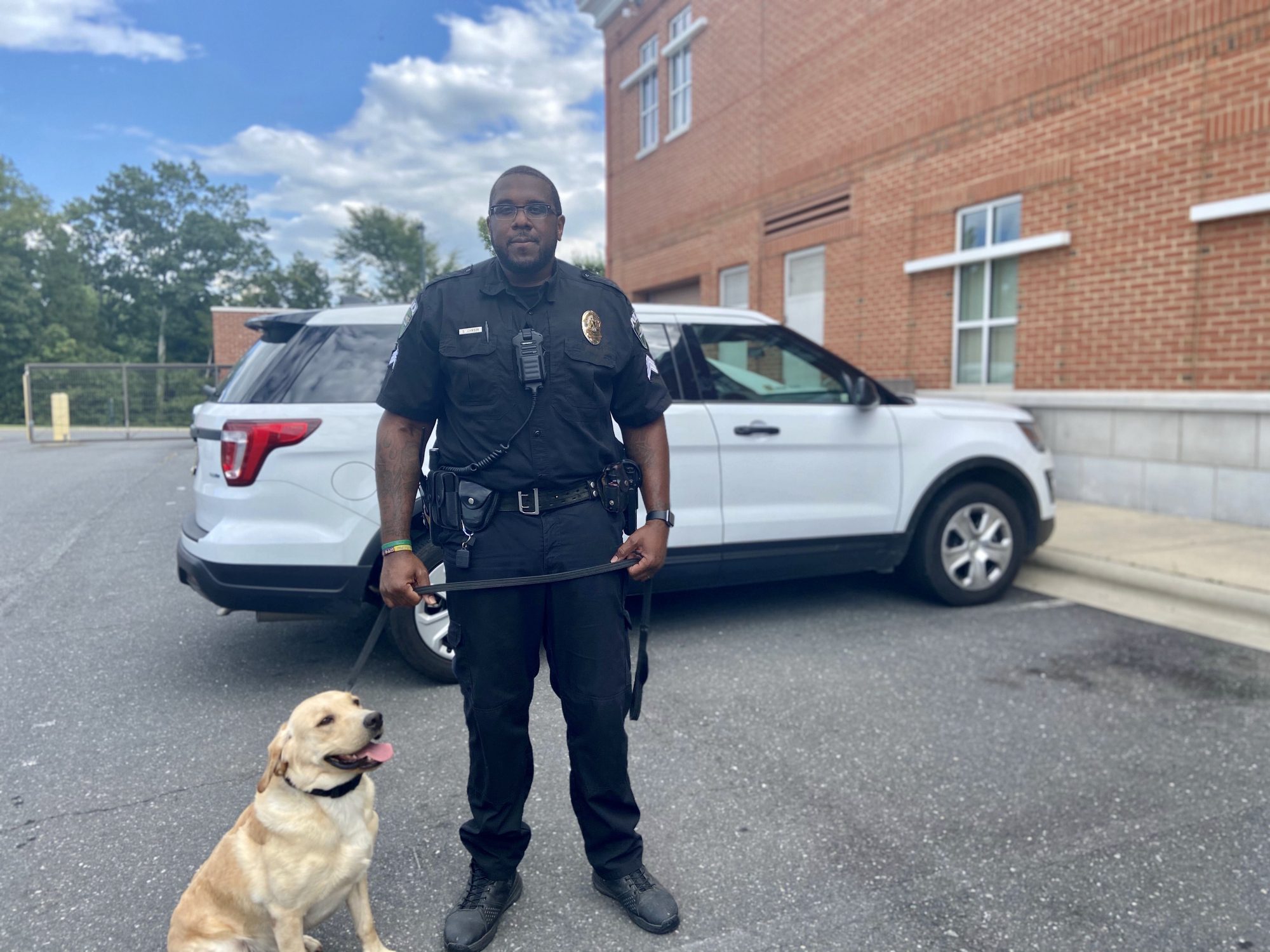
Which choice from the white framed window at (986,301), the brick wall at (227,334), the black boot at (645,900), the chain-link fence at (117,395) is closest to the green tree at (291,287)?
the brick wall at (227,334)

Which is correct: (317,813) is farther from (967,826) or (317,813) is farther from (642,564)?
(967,826)

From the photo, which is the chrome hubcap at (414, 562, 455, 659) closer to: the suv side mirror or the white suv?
the white suv

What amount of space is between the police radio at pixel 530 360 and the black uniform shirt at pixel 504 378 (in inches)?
0.7

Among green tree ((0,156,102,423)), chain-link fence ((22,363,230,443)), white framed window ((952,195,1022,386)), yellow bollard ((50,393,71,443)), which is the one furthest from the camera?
green tree ((0,156,102,423))

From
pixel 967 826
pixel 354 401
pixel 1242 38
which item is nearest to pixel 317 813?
pixel 967 826

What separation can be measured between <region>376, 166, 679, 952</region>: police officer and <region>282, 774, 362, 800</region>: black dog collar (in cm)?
38

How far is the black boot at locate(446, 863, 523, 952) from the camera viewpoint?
2316 millimetres

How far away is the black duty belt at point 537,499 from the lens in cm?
238

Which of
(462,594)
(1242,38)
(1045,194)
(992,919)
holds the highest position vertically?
(1242,38)

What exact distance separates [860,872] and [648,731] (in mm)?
1207

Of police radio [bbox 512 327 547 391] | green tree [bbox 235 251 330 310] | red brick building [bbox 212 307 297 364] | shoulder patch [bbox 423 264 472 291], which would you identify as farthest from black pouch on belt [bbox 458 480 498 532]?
green tree [bbox 235 251 330 310]

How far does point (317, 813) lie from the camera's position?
6.86ft

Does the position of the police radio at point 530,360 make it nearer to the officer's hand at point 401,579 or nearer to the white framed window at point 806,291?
the officer's hand at point 401,579

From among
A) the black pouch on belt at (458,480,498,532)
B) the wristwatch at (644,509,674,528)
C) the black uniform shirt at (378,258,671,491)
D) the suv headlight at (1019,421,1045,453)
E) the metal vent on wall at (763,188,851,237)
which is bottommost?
the wristwatch at (644,509,674,528)
